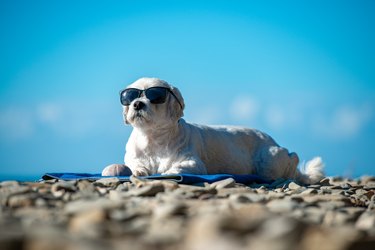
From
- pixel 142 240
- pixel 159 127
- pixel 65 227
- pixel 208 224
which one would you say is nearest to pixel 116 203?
pixel 65 227

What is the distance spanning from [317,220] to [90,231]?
6.32 feet

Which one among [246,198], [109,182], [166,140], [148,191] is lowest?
[246,198]

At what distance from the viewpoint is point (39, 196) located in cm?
518

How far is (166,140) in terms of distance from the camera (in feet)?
27.7

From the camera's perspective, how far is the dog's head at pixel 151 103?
8133 millimetres

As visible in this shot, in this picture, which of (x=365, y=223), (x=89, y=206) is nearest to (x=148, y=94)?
(x=89, y=206)

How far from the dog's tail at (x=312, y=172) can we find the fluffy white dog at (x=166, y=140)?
135 cm

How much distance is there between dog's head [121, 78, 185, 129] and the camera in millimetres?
8133

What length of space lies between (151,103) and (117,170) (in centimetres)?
109

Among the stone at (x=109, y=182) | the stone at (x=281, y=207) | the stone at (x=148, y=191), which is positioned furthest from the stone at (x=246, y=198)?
the stone at (x=109, y=182)

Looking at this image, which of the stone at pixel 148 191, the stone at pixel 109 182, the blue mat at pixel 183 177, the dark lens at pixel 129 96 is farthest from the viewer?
the dark lens at pixel 129 96

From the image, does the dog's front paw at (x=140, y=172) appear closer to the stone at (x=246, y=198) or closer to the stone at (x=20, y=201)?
the stone at (x=246, y=198)

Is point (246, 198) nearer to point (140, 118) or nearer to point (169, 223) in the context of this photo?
point (169, 223)

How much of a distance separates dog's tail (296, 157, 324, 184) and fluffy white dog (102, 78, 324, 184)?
4.42 feet
